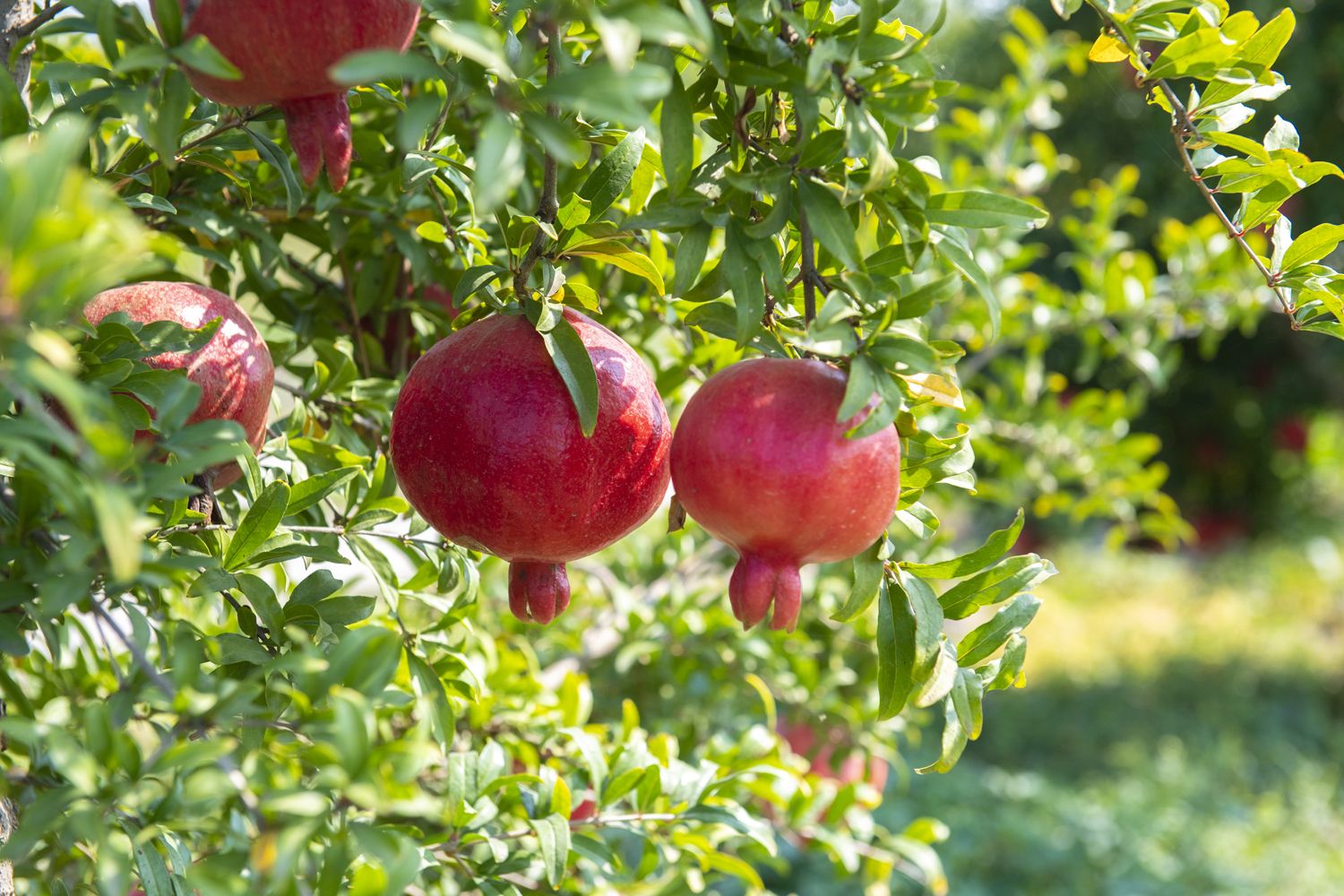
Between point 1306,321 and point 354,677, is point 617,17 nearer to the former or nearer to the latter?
point 354,677

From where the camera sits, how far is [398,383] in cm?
87

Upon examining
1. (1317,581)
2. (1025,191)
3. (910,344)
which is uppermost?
(910,344)

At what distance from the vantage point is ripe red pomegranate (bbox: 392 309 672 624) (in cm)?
56

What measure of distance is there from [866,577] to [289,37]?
0.40 metres

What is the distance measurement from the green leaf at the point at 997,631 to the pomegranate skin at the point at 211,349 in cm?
42

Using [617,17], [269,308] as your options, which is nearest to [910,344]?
[617,17]

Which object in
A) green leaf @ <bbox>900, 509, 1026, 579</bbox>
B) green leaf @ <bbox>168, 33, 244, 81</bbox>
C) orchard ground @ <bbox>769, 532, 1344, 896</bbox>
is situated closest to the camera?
green leaf @ <bbox>168, 33, 244, 81</bbox>

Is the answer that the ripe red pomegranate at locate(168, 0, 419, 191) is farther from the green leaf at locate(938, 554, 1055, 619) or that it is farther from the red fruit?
the red fruit

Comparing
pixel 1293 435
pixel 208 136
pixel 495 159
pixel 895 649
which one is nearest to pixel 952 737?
pixel 895 649

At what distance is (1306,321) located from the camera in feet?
2.34

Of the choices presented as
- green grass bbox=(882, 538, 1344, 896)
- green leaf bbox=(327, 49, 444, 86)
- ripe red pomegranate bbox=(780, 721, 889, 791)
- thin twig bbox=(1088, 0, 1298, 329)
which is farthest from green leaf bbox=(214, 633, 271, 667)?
green grass bbox=(882, 538, 1344, 896)

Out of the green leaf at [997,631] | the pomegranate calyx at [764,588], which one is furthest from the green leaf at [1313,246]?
the pomegranate calyx at [764,588]

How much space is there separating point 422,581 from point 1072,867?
242 centimetres

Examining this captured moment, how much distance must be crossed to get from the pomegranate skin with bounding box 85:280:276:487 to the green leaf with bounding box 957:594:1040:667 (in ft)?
1.38
